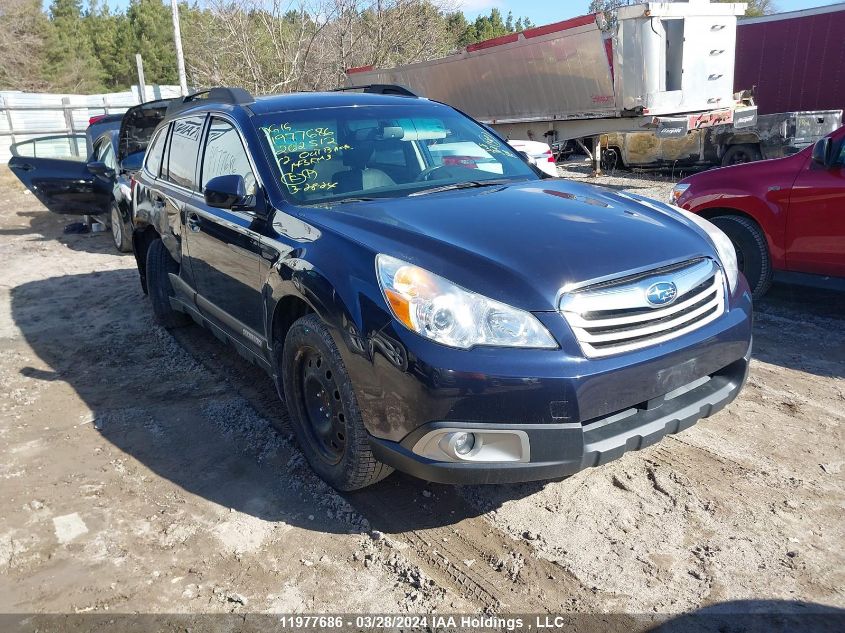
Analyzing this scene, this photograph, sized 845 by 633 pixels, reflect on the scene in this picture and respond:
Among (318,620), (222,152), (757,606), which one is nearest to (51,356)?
(222,152)

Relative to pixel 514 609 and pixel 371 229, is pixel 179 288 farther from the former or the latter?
pixel 514 609

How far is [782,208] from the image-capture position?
222 inches

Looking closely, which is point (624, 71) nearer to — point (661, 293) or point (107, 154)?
point (107, 154)

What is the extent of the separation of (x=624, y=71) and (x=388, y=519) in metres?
12.4

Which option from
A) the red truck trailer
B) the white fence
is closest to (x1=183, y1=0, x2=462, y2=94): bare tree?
A: the white fence

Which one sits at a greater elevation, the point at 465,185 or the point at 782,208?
the point at 465,185

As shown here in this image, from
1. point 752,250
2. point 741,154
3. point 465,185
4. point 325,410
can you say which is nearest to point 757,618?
point 325,410

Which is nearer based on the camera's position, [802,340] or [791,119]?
[802,340]

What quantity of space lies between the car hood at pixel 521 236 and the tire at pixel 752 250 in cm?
261

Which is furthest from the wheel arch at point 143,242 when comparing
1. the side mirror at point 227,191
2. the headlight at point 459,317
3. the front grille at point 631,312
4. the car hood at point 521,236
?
the front grille at point 631,312

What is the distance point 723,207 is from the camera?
6.10 m

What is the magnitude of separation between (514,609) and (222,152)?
10.1 feet

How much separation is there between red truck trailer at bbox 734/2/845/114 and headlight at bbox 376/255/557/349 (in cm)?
2090

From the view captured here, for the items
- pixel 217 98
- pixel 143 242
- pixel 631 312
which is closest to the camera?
pixel 631 312
